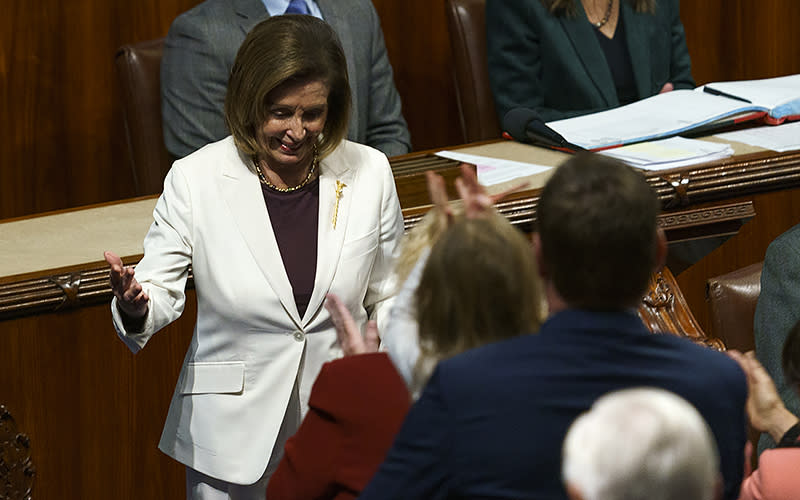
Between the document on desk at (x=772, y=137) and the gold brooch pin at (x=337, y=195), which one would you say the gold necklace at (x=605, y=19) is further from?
the gold brooch pin at (x=337, y=195)

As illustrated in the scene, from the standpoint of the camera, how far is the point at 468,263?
1.17 meters

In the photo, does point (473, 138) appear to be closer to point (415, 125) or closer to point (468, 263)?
point (415, 125)

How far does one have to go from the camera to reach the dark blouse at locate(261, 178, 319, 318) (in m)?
2.02

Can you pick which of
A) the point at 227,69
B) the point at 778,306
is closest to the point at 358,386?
the point at 778,306

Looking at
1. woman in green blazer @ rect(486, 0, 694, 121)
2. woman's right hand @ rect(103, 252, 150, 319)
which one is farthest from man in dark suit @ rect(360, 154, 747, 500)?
woman in green blazer @ rect(486, 0, 694, 121)

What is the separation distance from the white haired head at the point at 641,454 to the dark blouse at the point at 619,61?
2.60 metres

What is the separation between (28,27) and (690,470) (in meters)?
2.99

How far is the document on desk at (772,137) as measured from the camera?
109 inches

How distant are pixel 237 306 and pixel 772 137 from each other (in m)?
1.56

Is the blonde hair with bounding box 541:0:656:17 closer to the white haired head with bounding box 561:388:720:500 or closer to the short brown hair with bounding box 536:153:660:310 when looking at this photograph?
the short brown hair with bounding box 536:153:660:310

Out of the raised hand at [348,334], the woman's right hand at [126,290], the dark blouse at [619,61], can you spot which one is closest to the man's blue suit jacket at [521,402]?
the raised hand at [348,334]

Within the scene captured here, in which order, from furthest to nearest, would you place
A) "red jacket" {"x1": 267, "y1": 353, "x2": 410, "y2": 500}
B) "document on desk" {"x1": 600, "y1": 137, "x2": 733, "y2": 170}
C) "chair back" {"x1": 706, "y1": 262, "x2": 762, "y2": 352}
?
"document on desk" {"x1": 600, "y1": 137, "x2": 733, "y2": 170}, "chair back" {"x1": 706, "y1": 262, "x2": 762, "y2": 352}, "red jacket" {"x1": 267, "y1": 353, "x2": 410, "y2": 500}

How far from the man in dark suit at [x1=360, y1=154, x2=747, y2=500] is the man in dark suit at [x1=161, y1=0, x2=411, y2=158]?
6.46ft

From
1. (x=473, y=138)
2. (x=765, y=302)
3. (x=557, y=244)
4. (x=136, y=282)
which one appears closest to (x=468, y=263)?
(x=557, y=244)
